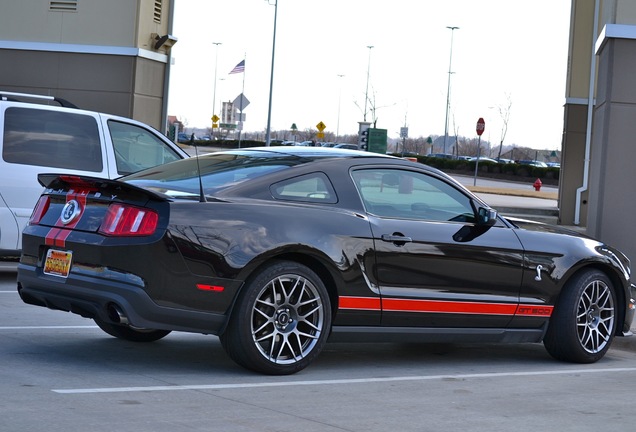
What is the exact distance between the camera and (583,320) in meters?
8.27

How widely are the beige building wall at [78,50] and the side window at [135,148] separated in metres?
9.52

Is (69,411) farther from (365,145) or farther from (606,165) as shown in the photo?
(365,145)

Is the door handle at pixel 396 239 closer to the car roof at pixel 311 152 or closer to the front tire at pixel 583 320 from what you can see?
the car roof at pixel 311 152

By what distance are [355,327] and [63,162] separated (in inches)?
201

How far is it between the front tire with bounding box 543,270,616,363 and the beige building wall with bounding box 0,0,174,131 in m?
14.2

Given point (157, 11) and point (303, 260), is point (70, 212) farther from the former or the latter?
point (157, 11)

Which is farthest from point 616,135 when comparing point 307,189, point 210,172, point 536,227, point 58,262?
point 58,262

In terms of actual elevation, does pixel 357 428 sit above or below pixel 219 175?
below

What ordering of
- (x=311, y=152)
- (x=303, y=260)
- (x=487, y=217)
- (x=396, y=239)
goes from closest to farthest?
(x=303, y=260)
(x=396, y=239)
(x=311, y=152)
(x=487, y=217)

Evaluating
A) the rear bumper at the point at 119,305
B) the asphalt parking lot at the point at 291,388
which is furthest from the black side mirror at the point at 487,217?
the rear bumper at the point at 119,305

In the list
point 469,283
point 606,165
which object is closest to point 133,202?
point 469,283

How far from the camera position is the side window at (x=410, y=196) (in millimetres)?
7418

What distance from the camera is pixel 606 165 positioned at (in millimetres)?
13023

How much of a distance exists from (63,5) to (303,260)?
1557 cm
